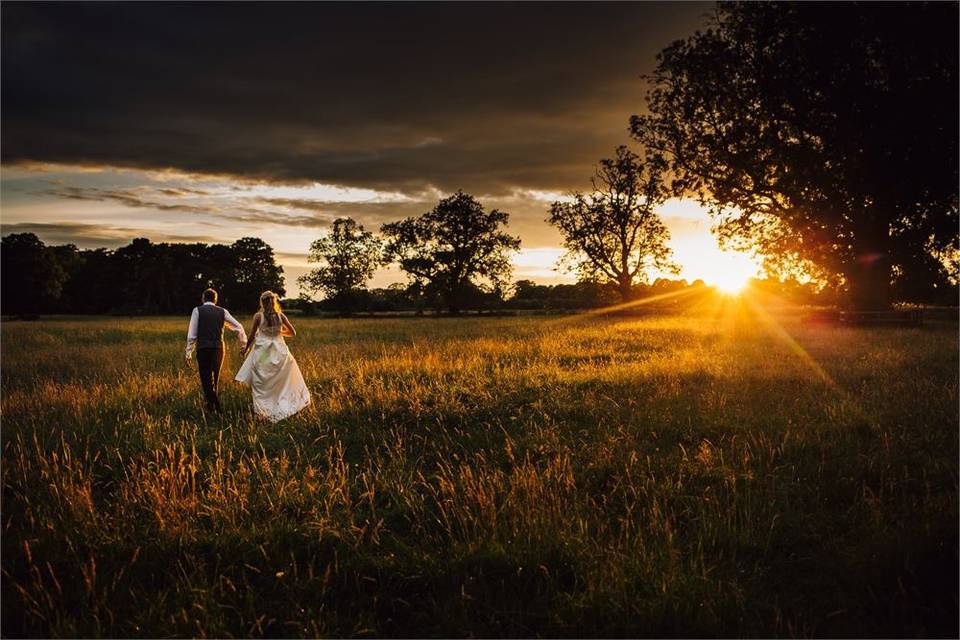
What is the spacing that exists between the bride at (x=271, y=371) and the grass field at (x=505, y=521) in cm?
45

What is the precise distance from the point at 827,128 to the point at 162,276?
3487 inches

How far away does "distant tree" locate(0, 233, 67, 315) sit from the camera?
6334 cm

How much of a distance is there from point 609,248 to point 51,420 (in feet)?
139

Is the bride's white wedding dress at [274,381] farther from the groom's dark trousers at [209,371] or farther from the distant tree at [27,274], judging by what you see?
the distant tree at [27,274]

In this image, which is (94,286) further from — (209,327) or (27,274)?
(209,327)

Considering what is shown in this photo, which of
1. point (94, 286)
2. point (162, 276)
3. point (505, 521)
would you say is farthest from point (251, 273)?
point (505, 521)

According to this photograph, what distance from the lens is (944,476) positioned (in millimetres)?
5570

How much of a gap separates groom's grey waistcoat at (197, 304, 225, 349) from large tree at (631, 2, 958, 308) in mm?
23217

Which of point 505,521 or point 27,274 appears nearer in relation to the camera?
point 505,521

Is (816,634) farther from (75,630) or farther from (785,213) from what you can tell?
(785,213)

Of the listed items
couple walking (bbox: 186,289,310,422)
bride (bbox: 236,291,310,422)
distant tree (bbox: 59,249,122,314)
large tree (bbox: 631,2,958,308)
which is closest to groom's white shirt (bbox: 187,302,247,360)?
couple walking (bbox: 186,289,310,422)

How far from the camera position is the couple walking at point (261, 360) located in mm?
9953

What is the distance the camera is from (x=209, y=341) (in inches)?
421

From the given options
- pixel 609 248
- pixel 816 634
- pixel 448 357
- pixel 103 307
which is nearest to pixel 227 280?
pixel 103 307
